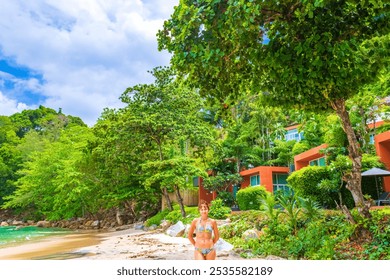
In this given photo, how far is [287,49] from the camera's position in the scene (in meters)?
4.36

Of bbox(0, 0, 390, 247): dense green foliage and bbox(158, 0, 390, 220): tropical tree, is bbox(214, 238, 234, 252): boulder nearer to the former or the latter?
bbox(0, 0, 390, 247): dense green foliage

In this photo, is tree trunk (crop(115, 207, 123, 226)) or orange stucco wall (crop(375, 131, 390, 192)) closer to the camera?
orange stucco wall (crop(375, 131, 390, 192))

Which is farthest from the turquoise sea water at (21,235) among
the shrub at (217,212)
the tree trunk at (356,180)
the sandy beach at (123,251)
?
the tree trunk at (356,180)

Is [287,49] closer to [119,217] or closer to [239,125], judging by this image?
[239,125]

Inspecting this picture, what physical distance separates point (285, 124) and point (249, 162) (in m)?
4.87

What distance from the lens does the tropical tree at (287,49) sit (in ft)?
12.0

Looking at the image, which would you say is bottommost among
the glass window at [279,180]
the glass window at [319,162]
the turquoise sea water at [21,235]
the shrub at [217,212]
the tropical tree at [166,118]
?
the turquoise sea water at [21,235]

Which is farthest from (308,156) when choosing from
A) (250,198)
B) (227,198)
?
(227,198)

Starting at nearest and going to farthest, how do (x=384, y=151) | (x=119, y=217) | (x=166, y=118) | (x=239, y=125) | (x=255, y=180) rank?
(x=384, y=151) → (x=166, y=118) → (x=255, y=180) → (x=119, y=217) → (x=239, y=125)

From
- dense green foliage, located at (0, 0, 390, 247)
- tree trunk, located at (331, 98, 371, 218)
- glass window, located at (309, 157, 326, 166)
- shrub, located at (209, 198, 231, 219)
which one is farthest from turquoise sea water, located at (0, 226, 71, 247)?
glass window, located at (309, 157, 326, 166)

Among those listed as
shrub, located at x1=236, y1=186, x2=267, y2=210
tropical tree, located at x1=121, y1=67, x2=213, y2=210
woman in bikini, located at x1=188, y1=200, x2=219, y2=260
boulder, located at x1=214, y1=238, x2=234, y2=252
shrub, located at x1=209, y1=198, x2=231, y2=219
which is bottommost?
boulder, located at x1=214, y1=238, x2=234, y2=252

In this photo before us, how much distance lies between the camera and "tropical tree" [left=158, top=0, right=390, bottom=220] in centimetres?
366

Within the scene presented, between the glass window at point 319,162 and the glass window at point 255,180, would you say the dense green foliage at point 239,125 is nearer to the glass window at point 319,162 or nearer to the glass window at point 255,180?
the glass window at point 255,180

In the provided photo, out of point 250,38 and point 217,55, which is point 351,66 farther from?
point 217,55
